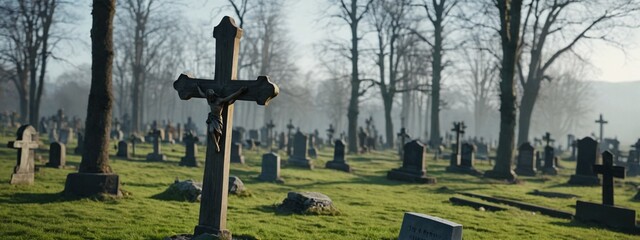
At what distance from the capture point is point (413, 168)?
16.1m

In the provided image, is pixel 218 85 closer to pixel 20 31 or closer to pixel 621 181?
A: pixel 621 181

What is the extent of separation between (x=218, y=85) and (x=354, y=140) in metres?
22.7

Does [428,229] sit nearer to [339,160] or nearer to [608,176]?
[608,176]

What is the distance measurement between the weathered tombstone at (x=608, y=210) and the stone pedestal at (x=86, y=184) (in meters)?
9.14

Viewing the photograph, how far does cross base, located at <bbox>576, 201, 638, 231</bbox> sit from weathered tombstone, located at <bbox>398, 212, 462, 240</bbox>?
589 cm

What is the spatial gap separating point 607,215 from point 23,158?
465 inches

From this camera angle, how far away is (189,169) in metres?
15.7

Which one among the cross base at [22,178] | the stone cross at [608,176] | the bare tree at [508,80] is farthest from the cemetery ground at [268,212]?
the bare tree at [508,80]

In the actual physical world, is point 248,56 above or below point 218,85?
above

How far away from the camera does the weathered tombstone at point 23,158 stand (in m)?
10.1

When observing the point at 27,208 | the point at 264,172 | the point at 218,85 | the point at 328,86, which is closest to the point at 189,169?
the point at 264,172

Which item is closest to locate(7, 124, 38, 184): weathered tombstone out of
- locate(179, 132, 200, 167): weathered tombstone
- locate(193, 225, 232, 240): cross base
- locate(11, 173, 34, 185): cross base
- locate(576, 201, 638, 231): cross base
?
Result: locate(11, 173, 34, 185): cross base

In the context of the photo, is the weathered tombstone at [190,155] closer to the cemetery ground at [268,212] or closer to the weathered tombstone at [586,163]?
the cemetery ground at [268,212]

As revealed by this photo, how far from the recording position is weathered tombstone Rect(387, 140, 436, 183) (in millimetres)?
15688
